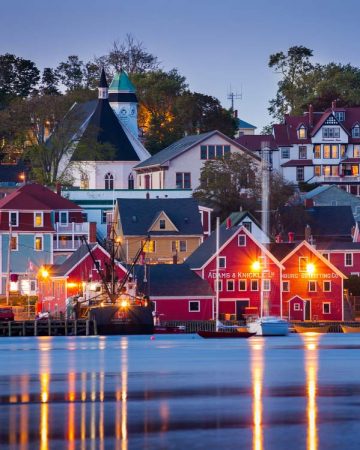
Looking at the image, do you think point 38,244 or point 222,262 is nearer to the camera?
point 222,262

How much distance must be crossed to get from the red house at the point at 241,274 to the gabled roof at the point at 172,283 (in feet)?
5.56

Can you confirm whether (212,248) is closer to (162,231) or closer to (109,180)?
(162,231)

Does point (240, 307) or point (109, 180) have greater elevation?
Answer: point (109, 180)

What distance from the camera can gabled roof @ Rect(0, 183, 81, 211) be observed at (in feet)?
474

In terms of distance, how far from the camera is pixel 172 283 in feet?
418

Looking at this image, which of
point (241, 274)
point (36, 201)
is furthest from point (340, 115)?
point (241, 274)

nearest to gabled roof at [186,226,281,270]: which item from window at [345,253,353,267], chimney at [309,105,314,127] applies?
window at [345,253,353,267]

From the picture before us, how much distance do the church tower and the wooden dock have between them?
268 ft

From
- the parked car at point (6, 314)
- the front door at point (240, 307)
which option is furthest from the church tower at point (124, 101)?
the parked car at point (6, 314)

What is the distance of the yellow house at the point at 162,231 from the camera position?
5699 inches

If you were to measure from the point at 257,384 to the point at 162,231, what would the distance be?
270 ft

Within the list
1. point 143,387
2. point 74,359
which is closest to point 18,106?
point 74,359

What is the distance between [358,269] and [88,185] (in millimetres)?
45643

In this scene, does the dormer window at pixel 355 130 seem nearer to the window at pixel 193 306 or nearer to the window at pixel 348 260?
the window at pixel 348 260
